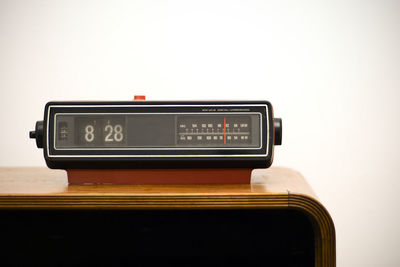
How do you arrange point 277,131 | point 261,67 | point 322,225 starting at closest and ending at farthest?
point 322,225 < point 277,131 < point 261,67

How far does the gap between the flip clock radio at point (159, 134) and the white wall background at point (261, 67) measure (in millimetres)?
456

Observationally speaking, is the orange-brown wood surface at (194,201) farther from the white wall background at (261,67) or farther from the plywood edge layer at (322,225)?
the white wall background at (261,67)

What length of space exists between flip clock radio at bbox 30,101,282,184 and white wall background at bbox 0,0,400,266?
1.50 ft

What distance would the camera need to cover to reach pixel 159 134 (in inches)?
29.4

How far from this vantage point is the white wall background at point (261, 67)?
1195 millimetres

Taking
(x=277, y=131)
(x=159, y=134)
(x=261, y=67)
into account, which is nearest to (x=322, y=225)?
(x=277, y=131)

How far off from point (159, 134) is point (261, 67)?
0.56m

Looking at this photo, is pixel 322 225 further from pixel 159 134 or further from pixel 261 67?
pixel 261 67

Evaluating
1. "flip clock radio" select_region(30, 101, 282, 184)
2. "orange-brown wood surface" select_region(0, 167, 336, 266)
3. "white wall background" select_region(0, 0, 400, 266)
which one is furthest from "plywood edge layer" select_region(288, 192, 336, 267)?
"white wall background" select_region(0, 0, 400, 266)

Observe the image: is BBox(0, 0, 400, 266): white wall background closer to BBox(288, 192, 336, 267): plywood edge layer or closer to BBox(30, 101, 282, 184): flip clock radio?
BBox(30, 101, 282, 184): flip clock radio

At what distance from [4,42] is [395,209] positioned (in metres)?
1.31

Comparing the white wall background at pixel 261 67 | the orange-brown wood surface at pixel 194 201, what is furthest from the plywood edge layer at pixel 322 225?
the white wall background at pixel 261 67

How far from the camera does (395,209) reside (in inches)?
48.0

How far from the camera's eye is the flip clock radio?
74 centimetres
